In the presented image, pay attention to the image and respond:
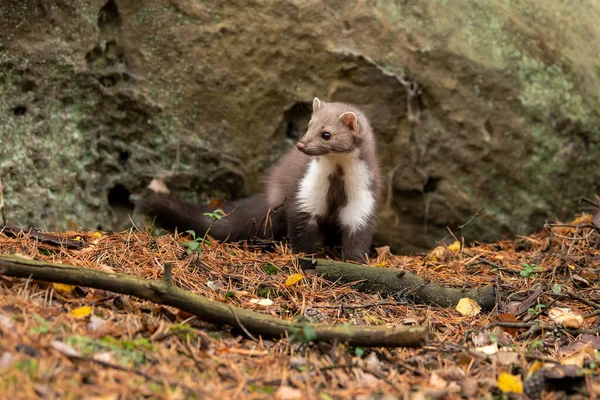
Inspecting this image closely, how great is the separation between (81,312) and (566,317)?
253cm

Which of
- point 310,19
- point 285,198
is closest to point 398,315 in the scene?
point 285,198

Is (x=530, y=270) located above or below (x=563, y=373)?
below

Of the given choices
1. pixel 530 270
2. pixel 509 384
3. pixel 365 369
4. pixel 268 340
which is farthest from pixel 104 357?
pixel 530 270

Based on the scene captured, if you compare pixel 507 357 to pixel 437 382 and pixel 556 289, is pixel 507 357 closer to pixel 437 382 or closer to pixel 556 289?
pixel 437 382

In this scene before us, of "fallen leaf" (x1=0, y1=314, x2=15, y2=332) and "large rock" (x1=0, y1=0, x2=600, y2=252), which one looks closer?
"fallen leaf" (x1=0, y1=314, x2=15, y2=332)

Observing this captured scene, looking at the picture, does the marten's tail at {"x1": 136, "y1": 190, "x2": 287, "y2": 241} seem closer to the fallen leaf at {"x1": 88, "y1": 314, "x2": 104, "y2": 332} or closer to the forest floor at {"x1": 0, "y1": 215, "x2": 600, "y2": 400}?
the forest floor at {"x1": 0, "y1": 215, "x2": 600, "y2": 400}

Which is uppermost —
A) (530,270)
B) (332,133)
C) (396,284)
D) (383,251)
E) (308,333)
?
(332,133)

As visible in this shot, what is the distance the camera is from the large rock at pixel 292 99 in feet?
15.8

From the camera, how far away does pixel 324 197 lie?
4.79 meters

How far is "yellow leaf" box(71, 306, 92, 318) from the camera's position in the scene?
295 centimetres

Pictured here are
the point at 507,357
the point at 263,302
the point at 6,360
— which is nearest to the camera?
the point at 6,360

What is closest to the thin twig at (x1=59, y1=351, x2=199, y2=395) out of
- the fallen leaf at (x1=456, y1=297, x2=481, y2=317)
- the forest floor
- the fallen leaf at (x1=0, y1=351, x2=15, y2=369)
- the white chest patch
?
the forest floor

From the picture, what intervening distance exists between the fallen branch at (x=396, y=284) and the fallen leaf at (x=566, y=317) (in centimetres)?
33

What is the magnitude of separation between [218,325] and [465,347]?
3.89 ft
